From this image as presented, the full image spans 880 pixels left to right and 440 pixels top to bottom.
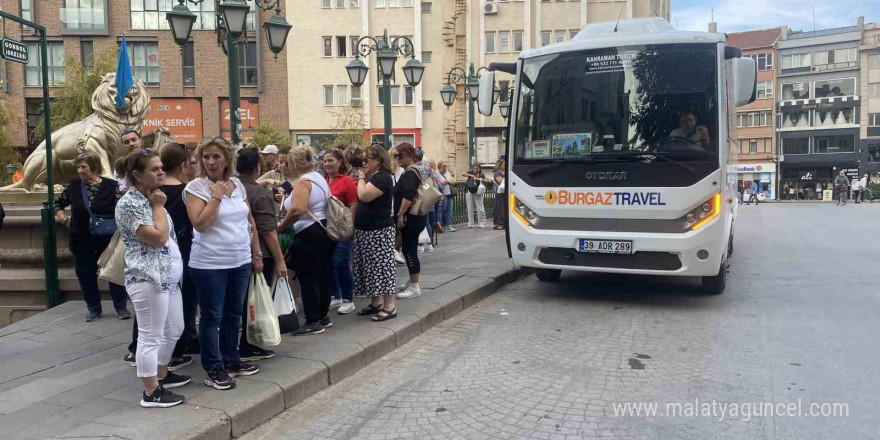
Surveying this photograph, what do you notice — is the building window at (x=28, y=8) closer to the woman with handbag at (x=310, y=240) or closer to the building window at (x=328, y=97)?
the building window at (x=328, y=97)

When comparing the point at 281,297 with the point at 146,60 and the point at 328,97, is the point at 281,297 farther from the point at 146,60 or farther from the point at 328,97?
the point at 146,60

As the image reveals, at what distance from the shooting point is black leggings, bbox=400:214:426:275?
23.2ft

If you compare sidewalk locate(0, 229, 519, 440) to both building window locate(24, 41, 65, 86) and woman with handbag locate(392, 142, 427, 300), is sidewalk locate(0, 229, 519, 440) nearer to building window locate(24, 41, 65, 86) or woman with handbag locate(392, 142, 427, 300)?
woman with handbag locate(392, 142, 427, 300)

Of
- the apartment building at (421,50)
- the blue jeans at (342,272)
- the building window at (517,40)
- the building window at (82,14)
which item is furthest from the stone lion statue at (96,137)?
the building window at (82,14)

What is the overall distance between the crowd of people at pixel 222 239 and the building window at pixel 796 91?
67718 mm

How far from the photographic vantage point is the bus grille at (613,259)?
7086mm

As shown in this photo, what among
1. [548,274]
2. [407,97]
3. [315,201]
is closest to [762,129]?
[407,97]

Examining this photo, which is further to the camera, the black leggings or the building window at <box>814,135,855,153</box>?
the building window at <box>814,135,855,153</box>

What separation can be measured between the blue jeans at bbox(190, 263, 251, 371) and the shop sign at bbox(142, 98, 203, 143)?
39.8 m

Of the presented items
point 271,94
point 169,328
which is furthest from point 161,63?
point 169,328

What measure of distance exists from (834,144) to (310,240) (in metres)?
68.2

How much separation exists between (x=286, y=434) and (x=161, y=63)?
42.8 meters

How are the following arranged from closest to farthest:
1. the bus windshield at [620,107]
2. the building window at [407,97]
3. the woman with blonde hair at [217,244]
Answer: the woman with blonde hair at [217,244]
the bus windshield at [620,107]
the building window at [407,97]

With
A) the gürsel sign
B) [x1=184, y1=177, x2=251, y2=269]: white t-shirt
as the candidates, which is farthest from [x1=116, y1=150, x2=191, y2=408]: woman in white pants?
the gürsel sign
